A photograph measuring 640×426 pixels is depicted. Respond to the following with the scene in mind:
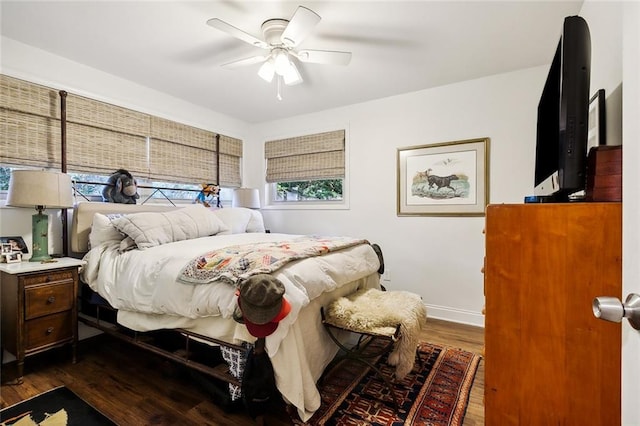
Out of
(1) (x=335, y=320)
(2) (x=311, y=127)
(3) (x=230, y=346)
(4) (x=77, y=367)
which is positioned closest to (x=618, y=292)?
(1) (x=335, y=320)

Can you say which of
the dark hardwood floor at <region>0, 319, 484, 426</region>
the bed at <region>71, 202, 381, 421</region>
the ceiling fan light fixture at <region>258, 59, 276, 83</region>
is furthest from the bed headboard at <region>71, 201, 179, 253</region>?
the ceiling fan light fixture at <region>258, 59, 276, 83</region>

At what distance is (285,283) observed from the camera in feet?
5.04

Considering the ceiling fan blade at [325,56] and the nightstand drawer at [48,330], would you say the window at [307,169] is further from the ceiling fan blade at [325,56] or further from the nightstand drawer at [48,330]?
the nightstand drawer at [48,330]

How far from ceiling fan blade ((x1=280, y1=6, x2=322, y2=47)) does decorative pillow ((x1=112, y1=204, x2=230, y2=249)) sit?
165 centimetres

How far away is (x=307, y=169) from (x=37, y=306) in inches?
113

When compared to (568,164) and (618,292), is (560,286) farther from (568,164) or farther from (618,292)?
(568,164)

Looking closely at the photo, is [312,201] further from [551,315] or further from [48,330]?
[551,315]

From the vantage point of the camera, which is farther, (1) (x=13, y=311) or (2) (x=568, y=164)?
(1) (x=13, y=311)

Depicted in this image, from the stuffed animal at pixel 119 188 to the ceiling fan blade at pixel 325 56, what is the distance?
1983mm

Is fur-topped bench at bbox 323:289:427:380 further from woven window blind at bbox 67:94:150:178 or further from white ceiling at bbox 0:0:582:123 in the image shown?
woven window blind at bbox 67:94:150:178

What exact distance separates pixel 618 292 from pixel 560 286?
139mm

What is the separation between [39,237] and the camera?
2189 mm

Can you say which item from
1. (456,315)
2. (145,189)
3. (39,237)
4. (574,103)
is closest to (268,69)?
(574,103)

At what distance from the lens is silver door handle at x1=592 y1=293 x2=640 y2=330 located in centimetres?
52
